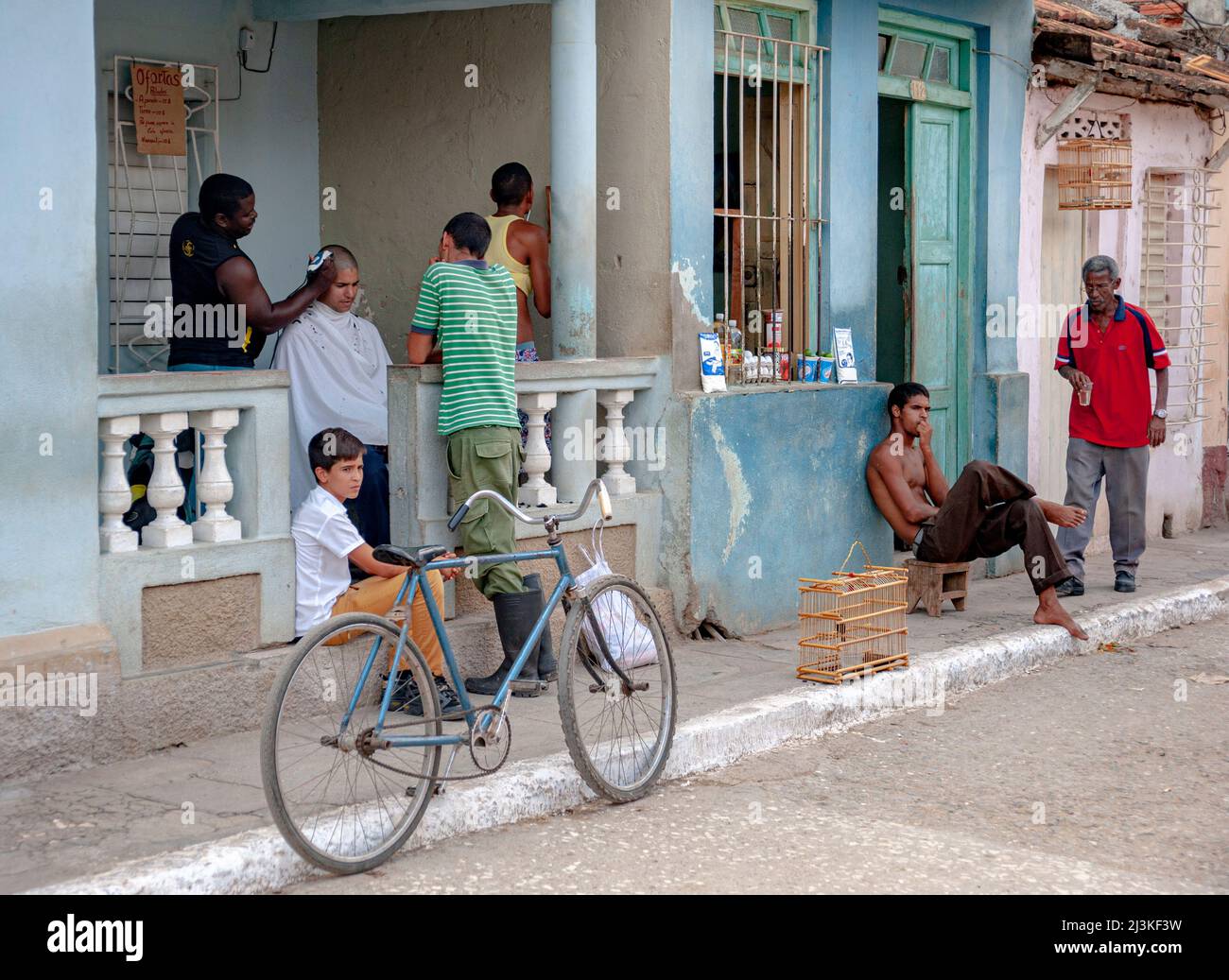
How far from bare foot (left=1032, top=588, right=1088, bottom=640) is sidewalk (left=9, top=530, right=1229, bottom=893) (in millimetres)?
88

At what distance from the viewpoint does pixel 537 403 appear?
7.38 metres

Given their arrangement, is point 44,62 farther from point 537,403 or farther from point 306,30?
point 306,30

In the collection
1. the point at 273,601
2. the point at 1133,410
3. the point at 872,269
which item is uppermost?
the point at 872,269

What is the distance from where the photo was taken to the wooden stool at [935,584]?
29.5 feet

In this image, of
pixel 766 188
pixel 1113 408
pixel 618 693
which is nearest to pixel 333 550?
pixel 618 693

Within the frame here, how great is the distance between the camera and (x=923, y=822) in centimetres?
550

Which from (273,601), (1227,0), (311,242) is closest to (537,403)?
(273,601)

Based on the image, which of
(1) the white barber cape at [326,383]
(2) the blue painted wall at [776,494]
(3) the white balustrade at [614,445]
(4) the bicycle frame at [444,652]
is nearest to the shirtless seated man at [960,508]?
(2) the blue painted wall at [776,494]

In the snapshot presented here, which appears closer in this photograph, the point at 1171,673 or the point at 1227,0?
the point at 1171,673

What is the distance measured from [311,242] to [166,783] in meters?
4.25

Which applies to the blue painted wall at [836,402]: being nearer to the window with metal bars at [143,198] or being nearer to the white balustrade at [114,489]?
the window with metal bars at [143,198]

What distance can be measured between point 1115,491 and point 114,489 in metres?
6.60

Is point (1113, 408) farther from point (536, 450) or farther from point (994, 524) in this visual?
point (536, 450)
